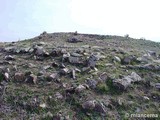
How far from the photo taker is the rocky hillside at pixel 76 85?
28.1 ft

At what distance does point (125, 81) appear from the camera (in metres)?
10.0

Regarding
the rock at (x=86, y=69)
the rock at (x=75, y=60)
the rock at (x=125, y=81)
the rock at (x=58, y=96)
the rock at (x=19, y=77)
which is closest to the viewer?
the rock at (x=58, y=96)

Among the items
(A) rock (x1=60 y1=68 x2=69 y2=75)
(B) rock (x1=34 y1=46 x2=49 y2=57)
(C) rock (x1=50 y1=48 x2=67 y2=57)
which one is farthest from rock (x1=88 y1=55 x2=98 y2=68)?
(B) rock (x1=34 y1=46 x2=49 y2=57)

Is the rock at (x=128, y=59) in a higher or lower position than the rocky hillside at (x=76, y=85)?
higher

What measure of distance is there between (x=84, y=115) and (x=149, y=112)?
7.20ft

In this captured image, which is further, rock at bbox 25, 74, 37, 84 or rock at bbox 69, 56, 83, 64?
rock at bbox 69, 56, 83, 64

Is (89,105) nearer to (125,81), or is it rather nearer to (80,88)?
(80,88)

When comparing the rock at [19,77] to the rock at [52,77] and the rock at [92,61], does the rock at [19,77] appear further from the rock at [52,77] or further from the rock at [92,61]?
the rock at [92,61]

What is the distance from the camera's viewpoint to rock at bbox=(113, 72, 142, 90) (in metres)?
9.83

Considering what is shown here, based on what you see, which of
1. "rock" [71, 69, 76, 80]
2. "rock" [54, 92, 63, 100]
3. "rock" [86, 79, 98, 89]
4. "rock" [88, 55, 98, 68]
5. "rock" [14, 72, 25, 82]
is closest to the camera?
"rock" [54, 92, 63, 100]

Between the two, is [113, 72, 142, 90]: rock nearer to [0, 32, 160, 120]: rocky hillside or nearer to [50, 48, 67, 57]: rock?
[0, 32, 160, 120]: rocky hillside

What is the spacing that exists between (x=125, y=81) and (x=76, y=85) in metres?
1.86

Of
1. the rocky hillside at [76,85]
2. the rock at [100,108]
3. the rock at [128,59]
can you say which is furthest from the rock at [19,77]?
the rock at [128,59]

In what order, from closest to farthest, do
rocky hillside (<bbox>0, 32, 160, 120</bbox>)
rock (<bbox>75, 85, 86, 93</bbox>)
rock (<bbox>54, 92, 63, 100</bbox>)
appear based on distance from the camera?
rocky hillside (<bbox>0, 32, 160, 120</bbox>) < rock (<bbox>54, 92, 63, 100</bbox>) < rock (<bbox>75, 85, 86, 93</bbox>)
